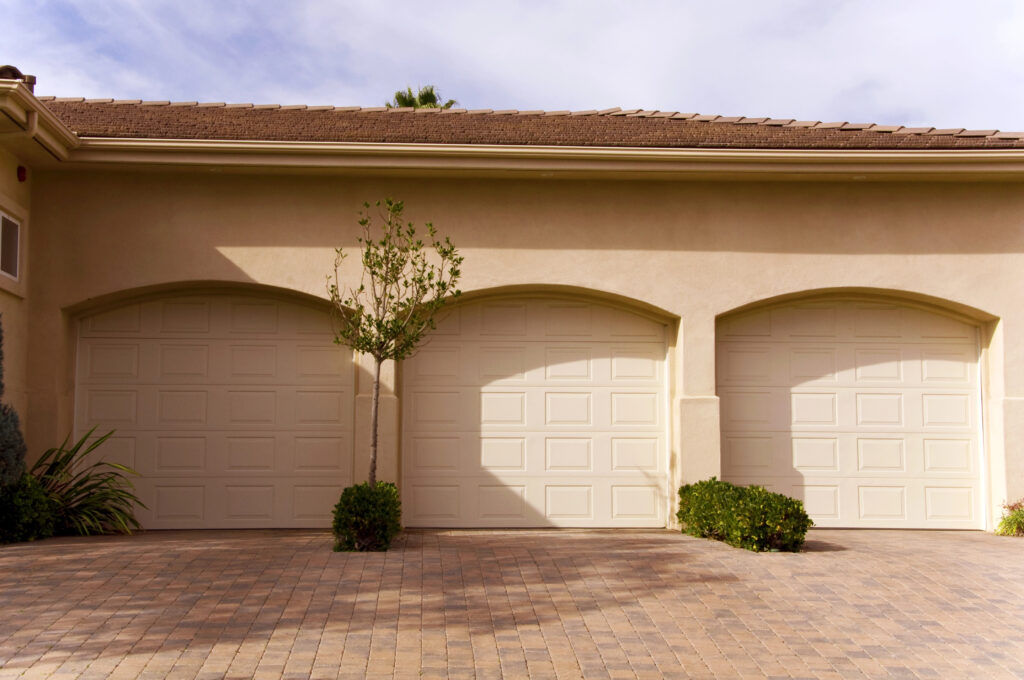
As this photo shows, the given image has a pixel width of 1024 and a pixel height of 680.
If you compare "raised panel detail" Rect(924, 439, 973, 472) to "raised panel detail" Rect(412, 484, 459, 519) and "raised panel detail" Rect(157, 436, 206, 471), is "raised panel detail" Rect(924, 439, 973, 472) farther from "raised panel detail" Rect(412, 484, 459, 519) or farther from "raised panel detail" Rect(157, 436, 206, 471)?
"raised panel detail" Rect(157, 436, 206, 471)

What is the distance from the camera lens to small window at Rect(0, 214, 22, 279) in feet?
35.8

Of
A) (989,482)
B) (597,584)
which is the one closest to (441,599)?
(597,584)

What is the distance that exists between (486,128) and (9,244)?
546 centimetres

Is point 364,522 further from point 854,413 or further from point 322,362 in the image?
point 854,413

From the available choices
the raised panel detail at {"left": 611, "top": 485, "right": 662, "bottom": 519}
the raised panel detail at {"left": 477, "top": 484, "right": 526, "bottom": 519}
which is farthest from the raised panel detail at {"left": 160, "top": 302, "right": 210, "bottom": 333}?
the raised panel detail at {"left": 611, "top": 485, "right": 662, "bottom": 519}

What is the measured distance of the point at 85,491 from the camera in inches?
431

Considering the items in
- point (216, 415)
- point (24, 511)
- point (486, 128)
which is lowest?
point (24, 511)

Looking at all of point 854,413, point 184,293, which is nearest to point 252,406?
point 184,293

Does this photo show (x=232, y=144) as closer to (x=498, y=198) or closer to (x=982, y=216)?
(x=498, y=198)

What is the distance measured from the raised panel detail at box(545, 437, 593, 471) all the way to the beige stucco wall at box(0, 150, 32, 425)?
593cm

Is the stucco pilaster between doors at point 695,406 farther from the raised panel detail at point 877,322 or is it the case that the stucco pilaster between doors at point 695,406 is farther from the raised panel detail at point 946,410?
the raised panel detail at point 946,410

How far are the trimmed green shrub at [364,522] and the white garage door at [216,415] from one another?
2302 mm

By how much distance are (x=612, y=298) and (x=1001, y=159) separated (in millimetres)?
4660

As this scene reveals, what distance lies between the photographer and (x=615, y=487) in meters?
12.1
